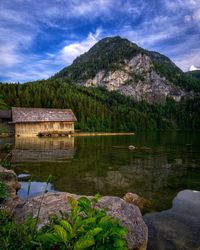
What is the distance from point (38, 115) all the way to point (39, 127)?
320cm

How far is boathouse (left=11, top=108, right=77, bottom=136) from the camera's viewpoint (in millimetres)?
61166

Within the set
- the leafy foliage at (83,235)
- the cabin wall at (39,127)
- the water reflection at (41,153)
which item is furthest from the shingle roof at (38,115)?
the leafy foliage at (83,235)

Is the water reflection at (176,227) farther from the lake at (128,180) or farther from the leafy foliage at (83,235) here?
the leafy foliage at (83,235)

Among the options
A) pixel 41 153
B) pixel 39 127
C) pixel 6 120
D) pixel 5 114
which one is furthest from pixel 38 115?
pixel 41 153

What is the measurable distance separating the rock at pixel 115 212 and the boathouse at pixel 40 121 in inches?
2172

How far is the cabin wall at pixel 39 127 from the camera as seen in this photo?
2408 inches

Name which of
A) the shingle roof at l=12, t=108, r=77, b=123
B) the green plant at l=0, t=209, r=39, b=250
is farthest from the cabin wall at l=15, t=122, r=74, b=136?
the green plant at l=0, t=209, r=39, b=250

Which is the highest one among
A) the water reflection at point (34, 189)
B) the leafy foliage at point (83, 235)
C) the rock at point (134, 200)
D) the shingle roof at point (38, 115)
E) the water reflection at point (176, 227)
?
the shingle roof at point (38, 115)

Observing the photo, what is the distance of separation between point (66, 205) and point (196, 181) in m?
12.5

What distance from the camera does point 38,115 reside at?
212 ft

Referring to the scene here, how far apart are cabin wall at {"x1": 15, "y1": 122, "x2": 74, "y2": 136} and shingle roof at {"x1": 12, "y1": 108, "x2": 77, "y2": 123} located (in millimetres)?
1159

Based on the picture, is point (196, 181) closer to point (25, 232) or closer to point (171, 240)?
point (171, 240)

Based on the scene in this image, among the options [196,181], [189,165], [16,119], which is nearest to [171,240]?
[196,181]

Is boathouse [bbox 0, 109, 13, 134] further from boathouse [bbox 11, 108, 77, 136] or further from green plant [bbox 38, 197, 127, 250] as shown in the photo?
green plant [bbox 38, 197, 127, 250]
